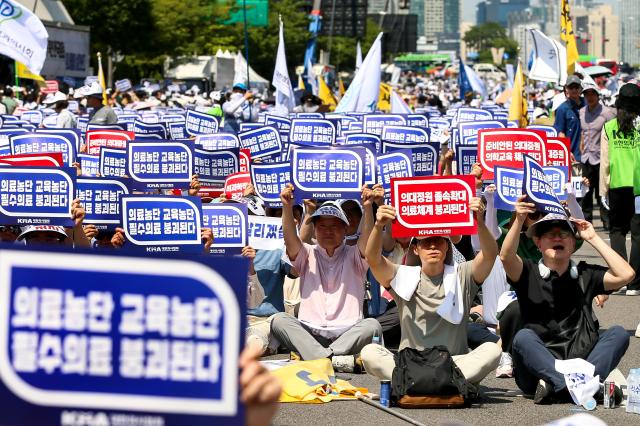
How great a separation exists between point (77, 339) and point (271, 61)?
88777 mm

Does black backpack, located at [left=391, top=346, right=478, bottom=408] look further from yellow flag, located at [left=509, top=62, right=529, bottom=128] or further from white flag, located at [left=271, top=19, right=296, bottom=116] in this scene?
white flag, located at [left=271, top=19, right=296, bottom=116]

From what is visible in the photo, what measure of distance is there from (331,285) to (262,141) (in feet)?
24.4

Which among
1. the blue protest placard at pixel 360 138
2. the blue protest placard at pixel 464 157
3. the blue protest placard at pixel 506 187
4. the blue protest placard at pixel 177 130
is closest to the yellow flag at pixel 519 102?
the blue protest placard at pixel 360 138

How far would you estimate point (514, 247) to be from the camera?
8.05 m

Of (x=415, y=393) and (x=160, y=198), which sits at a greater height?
(x=160, y=198)

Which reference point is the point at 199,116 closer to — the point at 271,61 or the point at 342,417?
the point at 342,417

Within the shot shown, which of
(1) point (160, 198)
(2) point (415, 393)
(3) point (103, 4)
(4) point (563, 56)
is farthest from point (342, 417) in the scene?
(3) point (103, 4)

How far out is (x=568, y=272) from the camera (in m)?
8.22

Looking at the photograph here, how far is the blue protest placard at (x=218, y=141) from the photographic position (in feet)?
53.5

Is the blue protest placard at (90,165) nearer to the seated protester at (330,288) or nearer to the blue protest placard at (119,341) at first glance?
the seated protester at (330,288)

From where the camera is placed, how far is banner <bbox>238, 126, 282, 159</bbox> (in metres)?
16.7

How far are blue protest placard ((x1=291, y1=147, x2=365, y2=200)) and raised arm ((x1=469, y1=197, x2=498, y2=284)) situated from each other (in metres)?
2.23

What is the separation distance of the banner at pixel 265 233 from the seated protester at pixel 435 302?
8.88 ft

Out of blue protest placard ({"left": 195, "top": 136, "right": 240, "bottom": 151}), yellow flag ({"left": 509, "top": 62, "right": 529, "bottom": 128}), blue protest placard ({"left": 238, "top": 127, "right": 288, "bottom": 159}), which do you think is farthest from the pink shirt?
yellow flag ({"left": 509, "top": 62, "right": 529, "bottom": 128})
